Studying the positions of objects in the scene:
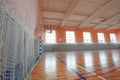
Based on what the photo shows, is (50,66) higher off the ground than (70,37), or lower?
lower

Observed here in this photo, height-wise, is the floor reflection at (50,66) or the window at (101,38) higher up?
the window at (101,38)

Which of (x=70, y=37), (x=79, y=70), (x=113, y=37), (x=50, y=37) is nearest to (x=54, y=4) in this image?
(x=50, y=37)

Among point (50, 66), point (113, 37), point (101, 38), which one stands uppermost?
point (113, 37)

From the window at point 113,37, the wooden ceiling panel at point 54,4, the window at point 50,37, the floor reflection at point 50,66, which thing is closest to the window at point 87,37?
the window at point 113,37

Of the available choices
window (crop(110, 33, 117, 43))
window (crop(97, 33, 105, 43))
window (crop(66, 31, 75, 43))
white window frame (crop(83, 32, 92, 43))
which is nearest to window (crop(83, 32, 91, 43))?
white window frame (crop(83, 32, 92, 43))

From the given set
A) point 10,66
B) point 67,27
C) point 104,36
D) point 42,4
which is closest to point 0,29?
point 10,66

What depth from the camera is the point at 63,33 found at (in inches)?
443

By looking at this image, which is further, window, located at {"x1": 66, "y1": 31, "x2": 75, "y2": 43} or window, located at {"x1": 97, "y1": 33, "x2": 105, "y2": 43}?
window, located at {"x1": 97, "y1": 33, "x2": 105, "y2": 43}

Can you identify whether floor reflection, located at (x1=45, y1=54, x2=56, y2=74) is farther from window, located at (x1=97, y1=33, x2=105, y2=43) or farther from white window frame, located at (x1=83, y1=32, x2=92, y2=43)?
window, located at (x1=97, y1=33, x2=105, y2=43)

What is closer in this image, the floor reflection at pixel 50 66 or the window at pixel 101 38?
the floor reflection at pixel 50 66

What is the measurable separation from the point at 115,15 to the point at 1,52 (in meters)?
9.67

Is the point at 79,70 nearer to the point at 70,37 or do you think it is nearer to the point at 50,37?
the point at 50,37

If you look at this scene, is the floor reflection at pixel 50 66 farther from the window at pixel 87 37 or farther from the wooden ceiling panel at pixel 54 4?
the window at pixel 87 37

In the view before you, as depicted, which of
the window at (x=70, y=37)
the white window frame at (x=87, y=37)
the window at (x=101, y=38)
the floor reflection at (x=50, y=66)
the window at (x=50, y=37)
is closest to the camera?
the floor reflection at (x=50, y=66)
